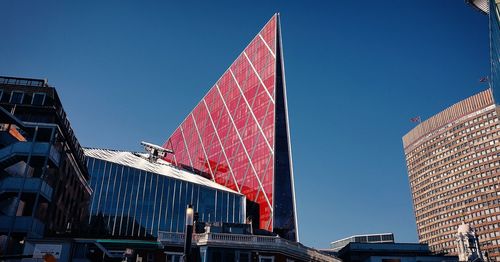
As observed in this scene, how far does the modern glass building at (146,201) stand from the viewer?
7746 cm

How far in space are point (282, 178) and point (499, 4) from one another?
5081cm

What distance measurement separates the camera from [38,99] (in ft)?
169

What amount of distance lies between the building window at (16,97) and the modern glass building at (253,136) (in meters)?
49.3

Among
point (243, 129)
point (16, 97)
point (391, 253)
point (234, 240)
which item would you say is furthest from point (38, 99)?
point (243, 129)

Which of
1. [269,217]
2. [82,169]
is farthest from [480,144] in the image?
[82,169]

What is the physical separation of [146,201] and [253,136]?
30.5m

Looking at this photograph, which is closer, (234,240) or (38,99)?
(234,240)

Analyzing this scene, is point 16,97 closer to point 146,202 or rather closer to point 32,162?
point 32,162

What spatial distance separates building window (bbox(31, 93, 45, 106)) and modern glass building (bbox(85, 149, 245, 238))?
33031mm

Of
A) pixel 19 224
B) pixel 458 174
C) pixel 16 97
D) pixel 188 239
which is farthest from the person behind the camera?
pixel 458 174

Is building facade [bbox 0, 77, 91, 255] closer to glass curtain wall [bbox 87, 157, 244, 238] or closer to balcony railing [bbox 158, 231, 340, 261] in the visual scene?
balcony railing [bbox 158, 231, 340, 261]

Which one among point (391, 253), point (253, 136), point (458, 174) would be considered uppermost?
point (458, 174)

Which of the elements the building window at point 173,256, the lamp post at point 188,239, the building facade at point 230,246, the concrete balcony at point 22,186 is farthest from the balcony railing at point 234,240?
the lamp post at point 188,239

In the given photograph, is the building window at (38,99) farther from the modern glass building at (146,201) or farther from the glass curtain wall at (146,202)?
the modern glass building at (146,201)
